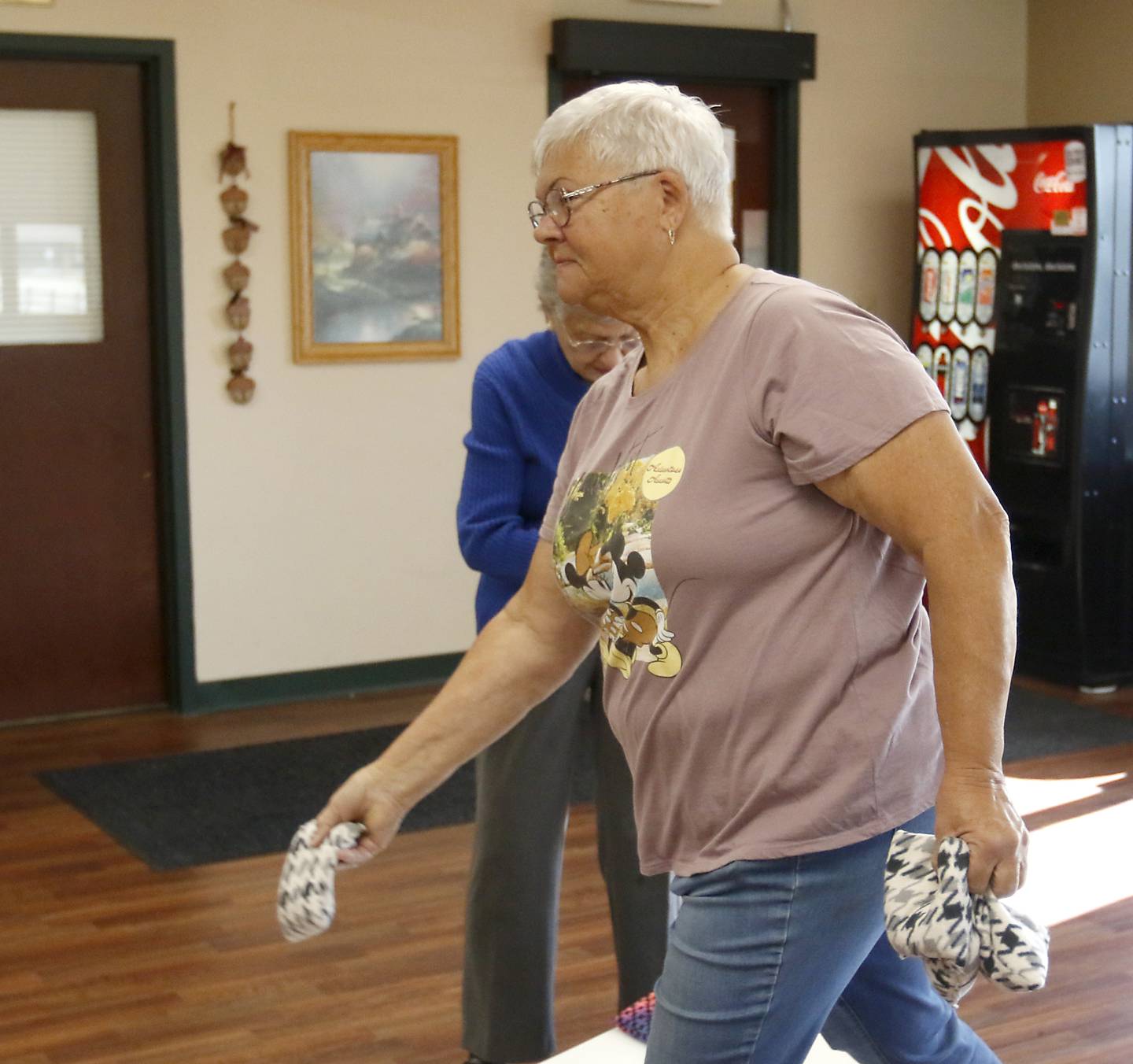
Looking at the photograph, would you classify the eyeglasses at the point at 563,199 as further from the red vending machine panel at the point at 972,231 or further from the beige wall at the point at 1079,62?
the beige wall at the point at 1079,62

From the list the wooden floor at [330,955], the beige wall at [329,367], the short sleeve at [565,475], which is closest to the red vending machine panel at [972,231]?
the beige wall at [329,367]

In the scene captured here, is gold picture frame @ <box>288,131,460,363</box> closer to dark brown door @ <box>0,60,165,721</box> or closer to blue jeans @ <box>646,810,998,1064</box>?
dark brown door @ <box>0,60,165,721</box>

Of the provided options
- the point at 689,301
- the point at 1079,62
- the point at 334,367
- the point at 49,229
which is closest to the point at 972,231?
the point at 1079,62

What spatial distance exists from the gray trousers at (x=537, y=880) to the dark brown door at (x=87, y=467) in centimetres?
309

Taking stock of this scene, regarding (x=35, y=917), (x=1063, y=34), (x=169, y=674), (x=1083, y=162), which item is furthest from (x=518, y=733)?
(x=1063, y=34)

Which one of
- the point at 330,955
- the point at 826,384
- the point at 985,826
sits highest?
the point at 826,384

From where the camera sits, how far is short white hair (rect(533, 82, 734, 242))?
1.67 metres

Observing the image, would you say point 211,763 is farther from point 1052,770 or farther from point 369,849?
point 369,849

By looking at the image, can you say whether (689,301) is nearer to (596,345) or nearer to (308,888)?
(308,888)

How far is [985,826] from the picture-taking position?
148 cm

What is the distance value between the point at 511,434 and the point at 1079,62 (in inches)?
188

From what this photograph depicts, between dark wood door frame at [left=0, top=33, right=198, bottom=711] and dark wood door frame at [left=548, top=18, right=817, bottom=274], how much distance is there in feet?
4.49

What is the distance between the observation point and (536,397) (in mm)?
2709

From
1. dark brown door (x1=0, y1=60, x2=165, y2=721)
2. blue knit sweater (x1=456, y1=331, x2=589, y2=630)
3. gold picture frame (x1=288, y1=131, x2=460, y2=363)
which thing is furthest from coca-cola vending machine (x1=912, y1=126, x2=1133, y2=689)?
blue knit sweater (x1=456, y1=331, x2=589, y2=630)
